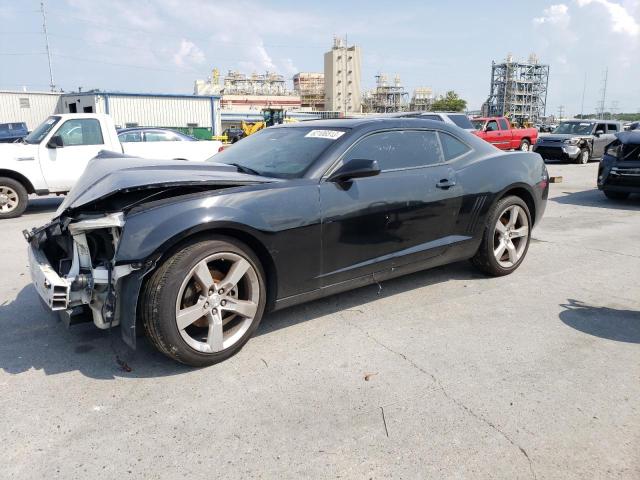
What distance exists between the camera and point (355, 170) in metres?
3.51

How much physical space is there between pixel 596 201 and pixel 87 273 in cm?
1010

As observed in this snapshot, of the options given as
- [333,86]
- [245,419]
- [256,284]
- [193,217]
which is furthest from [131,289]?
[333,86]

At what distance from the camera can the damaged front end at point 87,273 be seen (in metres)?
2.91

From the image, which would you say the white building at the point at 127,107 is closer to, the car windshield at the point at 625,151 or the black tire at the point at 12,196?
the black tire at the point at 12,196

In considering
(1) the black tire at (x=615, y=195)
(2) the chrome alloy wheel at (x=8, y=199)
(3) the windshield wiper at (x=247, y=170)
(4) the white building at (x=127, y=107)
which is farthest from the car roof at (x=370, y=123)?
(4) the white building at (x=127, y=107)

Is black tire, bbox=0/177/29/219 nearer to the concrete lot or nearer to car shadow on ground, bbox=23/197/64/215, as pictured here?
car shadow on ground, bbox=23/197/64/215

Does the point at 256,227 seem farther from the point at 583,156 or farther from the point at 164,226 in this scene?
the point at 583,156

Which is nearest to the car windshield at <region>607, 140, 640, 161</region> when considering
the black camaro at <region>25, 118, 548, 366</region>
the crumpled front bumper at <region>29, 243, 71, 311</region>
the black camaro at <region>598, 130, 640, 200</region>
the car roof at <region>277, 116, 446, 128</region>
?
the black camaro at <region>598, 130, 640, 200</region>

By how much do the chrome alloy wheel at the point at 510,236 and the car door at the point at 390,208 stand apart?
2.56 feet

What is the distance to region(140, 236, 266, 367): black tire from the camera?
2.90 meters

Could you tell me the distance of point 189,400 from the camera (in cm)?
280

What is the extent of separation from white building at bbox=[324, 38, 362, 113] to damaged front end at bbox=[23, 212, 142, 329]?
12451 cm

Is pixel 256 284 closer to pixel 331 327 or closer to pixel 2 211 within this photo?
pixel 331 327

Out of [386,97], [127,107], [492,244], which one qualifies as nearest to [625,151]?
[492,244]
